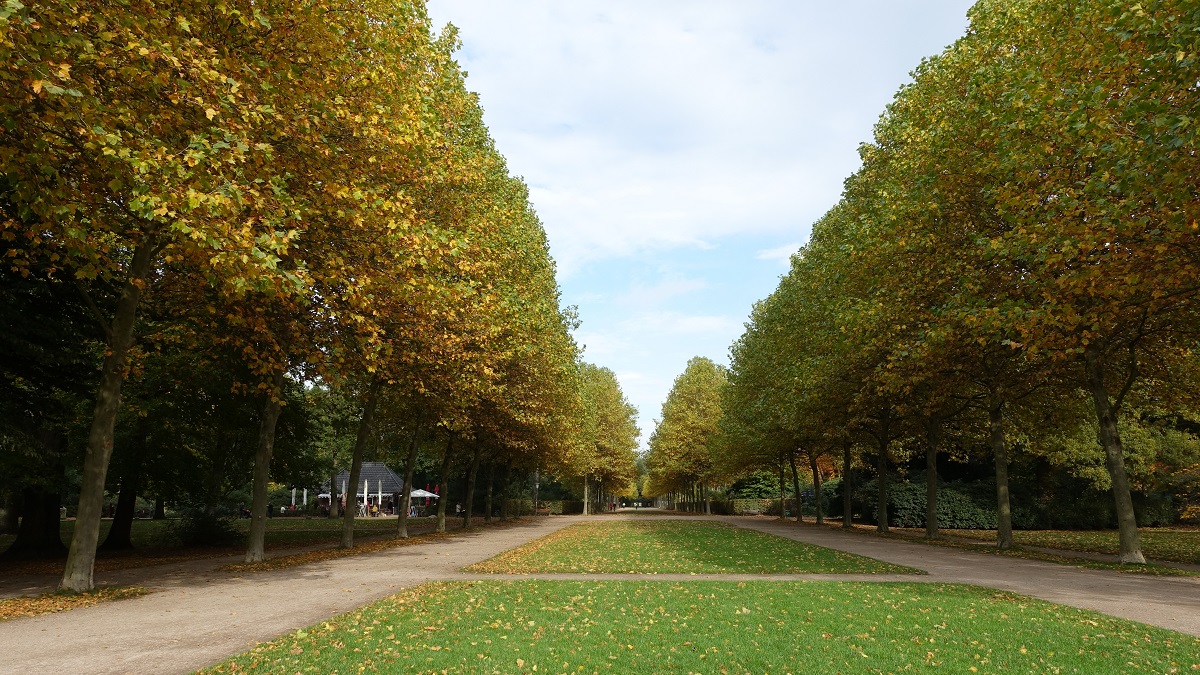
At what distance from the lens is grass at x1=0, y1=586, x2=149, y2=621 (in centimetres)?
993

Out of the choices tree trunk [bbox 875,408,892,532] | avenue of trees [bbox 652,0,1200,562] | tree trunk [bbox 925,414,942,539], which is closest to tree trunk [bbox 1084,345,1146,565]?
avenue of trees [bbox 652,0,1200,562]

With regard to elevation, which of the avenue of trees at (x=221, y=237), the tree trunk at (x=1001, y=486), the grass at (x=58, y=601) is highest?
the avenue of trees at (x=221, y=237)

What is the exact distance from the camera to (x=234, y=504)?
2386 centimetres

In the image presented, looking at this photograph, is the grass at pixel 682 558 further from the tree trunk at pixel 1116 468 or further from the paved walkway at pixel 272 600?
the tree trunk at pixel 1116 468

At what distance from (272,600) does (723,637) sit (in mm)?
7817

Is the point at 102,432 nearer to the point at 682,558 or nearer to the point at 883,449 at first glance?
the point at 682,558

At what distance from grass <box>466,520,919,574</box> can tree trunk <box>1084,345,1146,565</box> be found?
617 centimetres

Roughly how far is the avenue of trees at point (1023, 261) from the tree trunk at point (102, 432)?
54.8ft

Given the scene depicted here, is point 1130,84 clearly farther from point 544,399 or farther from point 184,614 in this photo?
point 544,399

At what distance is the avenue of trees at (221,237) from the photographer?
8.66 meters

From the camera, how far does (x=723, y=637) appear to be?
8016mm

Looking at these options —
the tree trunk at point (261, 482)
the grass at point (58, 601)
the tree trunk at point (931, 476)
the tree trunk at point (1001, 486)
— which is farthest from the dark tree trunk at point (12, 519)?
the tree trunk at point (1001, 486)

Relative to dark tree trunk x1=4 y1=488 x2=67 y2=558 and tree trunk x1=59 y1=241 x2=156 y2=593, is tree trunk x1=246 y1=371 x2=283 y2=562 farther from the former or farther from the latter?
dark tree trunk x1=4 y1=488 x2=67 y2=558

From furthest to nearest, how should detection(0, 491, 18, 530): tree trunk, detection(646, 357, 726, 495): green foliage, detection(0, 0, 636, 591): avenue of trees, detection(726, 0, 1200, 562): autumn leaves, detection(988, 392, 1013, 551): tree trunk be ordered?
detection(646, 357, 726, 495): green foliage
detection(0, 491, 18, 530): tree trunk
detection(988, 392, 1013, 551): tree trunk
detection(726, 0, 1200, 562): autumn leaves
detection(0, 0, 636, 591): avenue of trees
